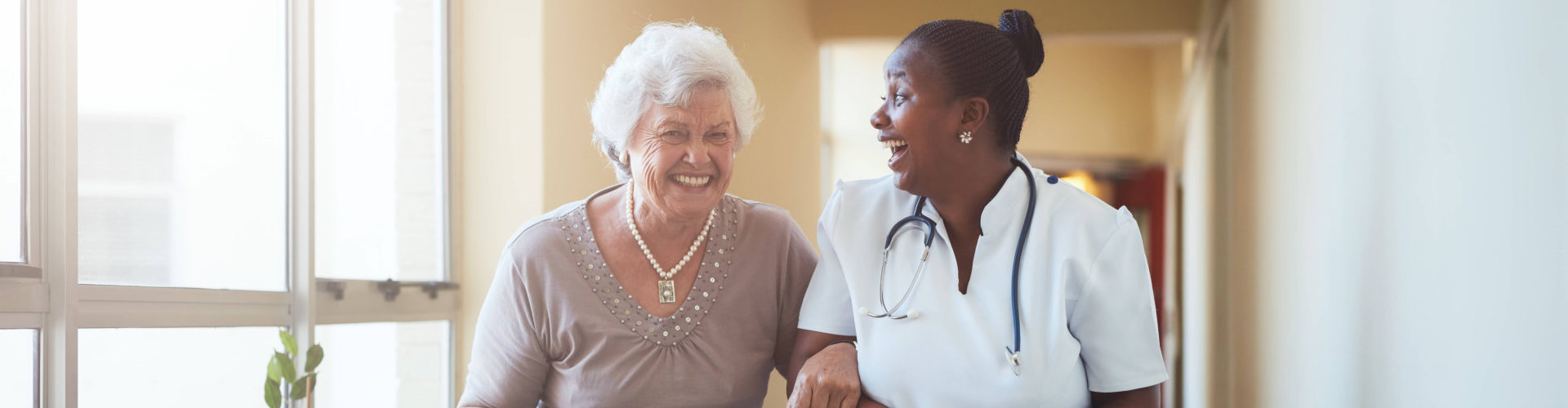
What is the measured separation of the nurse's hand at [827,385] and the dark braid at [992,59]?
39 centimetres

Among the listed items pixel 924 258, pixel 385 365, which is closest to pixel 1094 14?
pixel 385 365

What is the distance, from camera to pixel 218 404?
245 centimetres

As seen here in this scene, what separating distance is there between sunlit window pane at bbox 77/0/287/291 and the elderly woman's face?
3.03ft

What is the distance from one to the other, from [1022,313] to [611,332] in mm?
778

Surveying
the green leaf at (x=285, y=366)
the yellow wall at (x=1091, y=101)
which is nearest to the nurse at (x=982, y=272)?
the green leaf at (x=285, y=366)

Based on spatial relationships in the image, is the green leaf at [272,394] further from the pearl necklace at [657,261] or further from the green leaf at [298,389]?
the pearl necklace at [657,261]

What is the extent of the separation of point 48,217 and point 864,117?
5.87 meters

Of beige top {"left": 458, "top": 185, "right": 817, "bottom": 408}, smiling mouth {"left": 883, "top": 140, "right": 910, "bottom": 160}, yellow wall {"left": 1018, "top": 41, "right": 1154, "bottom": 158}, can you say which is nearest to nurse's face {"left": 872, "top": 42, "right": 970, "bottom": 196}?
smiling mouth {"left": 883, "top": 140, "right": 910, "bottom": 160}

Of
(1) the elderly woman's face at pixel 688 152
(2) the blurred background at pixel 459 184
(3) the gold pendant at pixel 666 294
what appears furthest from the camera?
(3) the gold pendant at pixel 666 294

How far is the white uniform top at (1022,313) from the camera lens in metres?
1.61

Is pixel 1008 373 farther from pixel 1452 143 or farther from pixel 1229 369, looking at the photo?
pixel 1229 369

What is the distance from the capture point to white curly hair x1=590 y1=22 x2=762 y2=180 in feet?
6.66

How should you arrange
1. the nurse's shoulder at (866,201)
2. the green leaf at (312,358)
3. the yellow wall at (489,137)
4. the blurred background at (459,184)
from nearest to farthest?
the blurred background at (459,184) < the nurse's shoulder at (866,201) < the green leaf at (312,358) < the yellow wall at (489,137)

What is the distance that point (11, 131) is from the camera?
187cm
